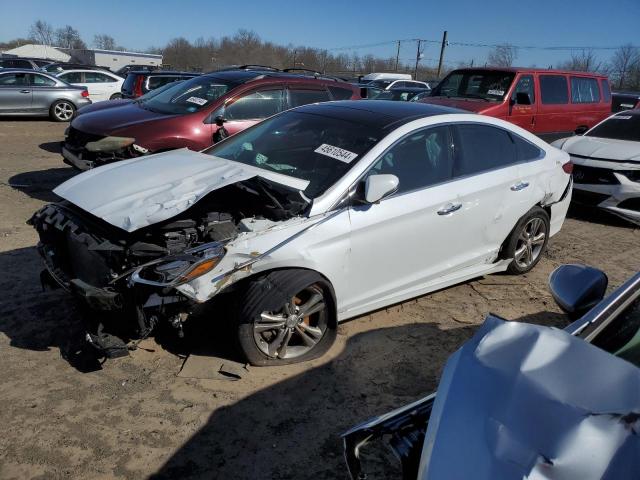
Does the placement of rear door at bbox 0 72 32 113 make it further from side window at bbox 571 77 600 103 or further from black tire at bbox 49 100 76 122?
side window at bbox 571 77 600 103

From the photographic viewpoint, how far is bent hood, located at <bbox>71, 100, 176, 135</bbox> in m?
6.62

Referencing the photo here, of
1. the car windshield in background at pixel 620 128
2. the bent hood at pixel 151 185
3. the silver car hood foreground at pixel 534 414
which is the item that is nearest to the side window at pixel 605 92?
the car windshield in background at pixel 620 128

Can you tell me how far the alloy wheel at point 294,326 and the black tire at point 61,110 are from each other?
44.2 ft

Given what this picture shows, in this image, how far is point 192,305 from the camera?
3062mm

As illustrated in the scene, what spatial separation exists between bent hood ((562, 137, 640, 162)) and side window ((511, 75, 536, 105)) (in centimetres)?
180

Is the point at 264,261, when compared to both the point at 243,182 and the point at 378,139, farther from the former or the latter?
the point at 378,139

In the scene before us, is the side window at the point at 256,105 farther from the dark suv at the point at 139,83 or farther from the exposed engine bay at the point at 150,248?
the dark suv at the point at 139,83

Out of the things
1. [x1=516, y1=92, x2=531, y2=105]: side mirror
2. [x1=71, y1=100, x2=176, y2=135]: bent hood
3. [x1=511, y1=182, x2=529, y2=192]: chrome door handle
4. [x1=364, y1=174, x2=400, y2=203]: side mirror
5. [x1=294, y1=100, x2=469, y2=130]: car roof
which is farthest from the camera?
[x1=516, y1=92, x2=531, y2=105]: side mirror

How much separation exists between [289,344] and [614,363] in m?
2.19

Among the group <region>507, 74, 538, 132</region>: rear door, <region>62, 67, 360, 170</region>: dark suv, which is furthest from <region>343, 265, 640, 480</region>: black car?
<region>507, 74, 538, 132</region>: rear door

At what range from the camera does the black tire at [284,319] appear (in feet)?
10.3

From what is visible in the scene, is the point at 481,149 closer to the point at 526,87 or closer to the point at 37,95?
the point at 526,87

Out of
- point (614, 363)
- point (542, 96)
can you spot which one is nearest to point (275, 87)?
point (542, 96)

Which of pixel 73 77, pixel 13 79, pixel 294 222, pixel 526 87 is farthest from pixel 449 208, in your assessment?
pixel 73 77
